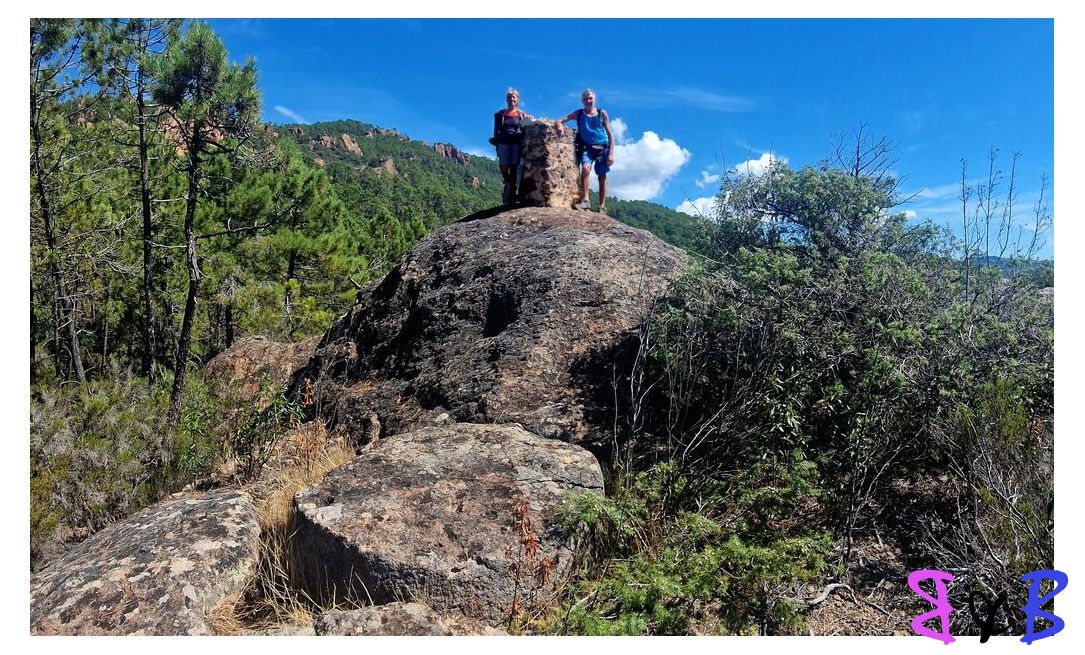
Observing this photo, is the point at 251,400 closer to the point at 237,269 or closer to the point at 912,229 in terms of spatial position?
the point at 912,229

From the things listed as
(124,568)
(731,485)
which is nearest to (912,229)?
(731,485)

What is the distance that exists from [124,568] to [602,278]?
3713 mm

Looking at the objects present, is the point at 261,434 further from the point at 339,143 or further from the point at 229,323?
the point at 339,143

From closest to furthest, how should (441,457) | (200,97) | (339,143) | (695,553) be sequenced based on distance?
1. (695,553)
2. (441,457)
3. (200,97)
4. (339,143)

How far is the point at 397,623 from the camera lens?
299cm

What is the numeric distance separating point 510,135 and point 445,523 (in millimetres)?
4894

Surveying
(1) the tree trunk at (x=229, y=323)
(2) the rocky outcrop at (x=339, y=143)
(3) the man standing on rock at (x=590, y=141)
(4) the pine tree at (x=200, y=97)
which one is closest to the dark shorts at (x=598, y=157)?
(3) the man standing on rock at (x=590, y=141)

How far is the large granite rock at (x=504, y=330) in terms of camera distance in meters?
4.77

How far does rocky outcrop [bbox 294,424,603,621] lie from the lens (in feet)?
10.4

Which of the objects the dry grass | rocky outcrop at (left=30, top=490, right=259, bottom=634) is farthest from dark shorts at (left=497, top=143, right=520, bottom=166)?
rocky outcrop at (left=30, top=490, right=259, bottom=634)

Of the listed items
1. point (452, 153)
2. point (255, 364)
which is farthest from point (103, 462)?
point (452, 153)

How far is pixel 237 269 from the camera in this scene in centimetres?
1385

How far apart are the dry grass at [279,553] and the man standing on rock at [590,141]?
3868 mm

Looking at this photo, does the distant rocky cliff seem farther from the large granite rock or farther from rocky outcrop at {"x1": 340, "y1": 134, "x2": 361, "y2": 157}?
rocky outcrop at {"x1": 340, "y1": 134, "x2": 361, "y2": 157}
